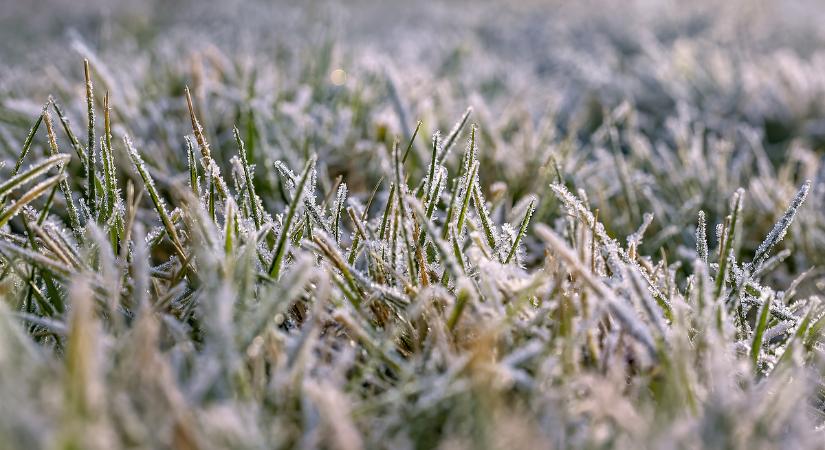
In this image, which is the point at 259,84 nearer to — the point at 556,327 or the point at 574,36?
the point at 556,327

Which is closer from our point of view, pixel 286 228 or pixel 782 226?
pixel 286 228

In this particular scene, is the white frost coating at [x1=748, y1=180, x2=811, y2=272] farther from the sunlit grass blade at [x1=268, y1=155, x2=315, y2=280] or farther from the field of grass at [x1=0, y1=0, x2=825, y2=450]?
the sunlit grass blade at [x1=268, y1=155, x2=315, y2=280]

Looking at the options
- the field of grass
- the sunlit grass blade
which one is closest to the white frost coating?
the field of grass

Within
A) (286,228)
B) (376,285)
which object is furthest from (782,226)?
(286,228)

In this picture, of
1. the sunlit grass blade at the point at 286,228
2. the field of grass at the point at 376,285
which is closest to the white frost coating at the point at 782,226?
the field of grass at the point at 376,285

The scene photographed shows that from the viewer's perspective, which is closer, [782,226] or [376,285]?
[376,285]

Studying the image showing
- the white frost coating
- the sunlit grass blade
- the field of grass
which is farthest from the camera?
the white frost coating

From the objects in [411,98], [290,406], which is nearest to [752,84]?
[411,98]

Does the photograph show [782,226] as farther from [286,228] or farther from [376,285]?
[286,228]

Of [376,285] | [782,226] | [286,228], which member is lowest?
[782,226]

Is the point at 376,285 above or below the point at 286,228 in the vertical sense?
below
